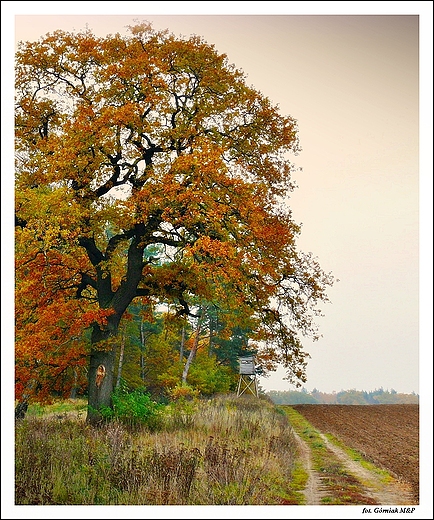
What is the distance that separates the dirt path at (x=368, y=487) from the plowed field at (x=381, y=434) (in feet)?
0.94

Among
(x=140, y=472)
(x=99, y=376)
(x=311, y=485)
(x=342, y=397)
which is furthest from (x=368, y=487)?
(x=342, y=397)

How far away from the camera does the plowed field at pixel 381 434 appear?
43.0 feet

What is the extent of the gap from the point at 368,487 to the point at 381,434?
981 cm

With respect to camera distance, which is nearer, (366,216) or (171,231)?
(171,231)

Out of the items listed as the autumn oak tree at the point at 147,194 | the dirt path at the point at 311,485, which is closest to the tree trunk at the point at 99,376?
the autumn oak tree at the point at 147,194

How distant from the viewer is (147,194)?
1503 cm

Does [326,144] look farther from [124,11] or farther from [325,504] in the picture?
[325,504]

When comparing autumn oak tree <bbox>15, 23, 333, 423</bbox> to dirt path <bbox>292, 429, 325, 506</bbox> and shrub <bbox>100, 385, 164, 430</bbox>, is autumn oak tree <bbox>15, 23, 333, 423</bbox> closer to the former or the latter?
shrub <bbox>100, 385, 164, 430</bbox>

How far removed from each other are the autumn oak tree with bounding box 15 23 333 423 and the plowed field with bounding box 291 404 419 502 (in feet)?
10.1

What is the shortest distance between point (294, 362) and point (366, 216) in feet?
35.5

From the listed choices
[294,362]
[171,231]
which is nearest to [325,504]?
[294,362]

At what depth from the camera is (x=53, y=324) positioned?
1536 centimetres

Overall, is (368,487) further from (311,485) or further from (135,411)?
(135,411)

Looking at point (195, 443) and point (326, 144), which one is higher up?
point (326, 144)
